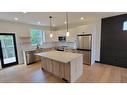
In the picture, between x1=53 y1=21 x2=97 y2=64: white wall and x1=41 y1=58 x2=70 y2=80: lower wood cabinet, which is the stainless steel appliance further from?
x1=41 y1=58 x2=70 y2=80: lower wood cabinet

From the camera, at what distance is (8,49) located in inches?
190

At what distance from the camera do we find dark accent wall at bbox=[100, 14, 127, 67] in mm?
4070

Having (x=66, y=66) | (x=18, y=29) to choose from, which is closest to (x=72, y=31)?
(x=66, y=66)

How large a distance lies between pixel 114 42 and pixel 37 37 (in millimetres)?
5072

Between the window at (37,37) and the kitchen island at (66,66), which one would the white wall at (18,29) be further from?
the kitchen island at (66,66)

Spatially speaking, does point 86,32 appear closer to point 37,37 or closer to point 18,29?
point 37,37

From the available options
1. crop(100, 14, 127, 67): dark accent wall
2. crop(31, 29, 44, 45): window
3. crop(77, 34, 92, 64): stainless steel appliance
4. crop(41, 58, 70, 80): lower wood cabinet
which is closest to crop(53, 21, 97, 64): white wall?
crop(77, 34, 92, 64): stainless steel appliance
